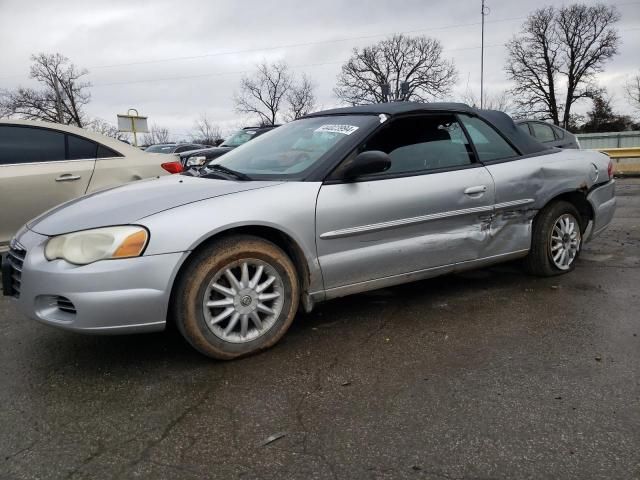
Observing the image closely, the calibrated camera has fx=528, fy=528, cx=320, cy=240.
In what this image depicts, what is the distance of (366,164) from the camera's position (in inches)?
123

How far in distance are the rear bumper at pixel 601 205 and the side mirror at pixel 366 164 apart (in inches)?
88.2

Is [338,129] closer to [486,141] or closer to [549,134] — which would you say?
[486,141]

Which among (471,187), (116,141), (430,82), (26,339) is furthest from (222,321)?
(430,82)

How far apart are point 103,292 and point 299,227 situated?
1.09 metres

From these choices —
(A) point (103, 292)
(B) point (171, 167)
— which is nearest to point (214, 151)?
(B) point (171, 167)

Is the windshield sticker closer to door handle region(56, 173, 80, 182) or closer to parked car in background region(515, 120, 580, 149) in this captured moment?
door handle region(56, 173, 80, 182)

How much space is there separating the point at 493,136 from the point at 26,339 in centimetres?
356

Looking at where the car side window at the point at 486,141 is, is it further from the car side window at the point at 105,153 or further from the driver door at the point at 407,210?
the car side window at the point at 105,153

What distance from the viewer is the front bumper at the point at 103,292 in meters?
2.58

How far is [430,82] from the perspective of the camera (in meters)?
53.2

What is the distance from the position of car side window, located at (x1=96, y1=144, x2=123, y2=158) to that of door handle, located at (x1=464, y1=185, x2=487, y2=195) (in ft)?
11.4

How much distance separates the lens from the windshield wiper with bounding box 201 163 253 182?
3.32m

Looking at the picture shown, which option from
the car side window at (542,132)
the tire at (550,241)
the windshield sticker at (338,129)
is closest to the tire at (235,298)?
the windshield sticker at (338,129)

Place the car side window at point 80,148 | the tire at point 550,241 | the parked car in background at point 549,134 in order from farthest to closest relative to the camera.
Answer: the parked car in background at point 549,134, the car side window at point 80,148, the tire at point 550,241
